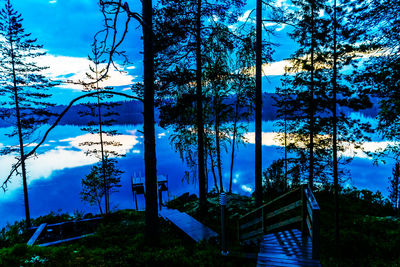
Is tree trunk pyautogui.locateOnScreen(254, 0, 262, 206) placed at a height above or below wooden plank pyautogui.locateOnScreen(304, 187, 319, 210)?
above

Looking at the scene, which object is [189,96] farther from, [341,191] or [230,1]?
[341,191]

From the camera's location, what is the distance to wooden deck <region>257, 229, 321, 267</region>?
4416 mm

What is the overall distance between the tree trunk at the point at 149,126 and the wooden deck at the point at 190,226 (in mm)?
1890

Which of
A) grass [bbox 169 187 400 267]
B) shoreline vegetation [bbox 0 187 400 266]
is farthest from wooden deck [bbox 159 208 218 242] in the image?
grass [bbox 169 187 400 267]

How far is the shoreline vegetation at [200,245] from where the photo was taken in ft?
18.7

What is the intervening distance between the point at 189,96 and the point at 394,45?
26.0 ft

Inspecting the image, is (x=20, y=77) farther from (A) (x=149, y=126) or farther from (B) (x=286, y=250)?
(B) (x=286, y=250)

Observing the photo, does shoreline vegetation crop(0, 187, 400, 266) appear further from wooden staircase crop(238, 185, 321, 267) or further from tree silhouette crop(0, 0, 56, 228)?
tree silhouette crop(0, 0, 56, 228)

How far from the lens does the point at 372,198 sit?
1866 centimetres

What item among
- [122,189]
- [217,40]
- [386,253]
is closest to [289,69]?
[217,40]

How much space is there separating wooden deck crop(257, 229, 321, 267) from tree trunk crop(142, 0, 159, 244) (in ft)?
12.7

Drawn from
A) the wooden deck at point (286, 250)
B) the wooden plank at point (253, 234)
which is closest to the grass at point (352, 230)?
the wooden plank at point (253, 234)

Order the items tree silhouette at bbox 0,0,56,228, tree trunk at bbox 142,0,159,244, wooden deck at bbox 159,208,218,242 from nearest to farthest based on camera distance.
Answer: tree trunk at bbox 142,0,159,244 → wooden deck at bbox 159,208,218,242 → tree silhouette at bbox 0,0,56,228

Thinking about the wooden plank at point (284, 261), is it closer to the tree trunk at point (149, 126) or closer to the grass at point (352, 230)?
the grass at point (352, 230)
